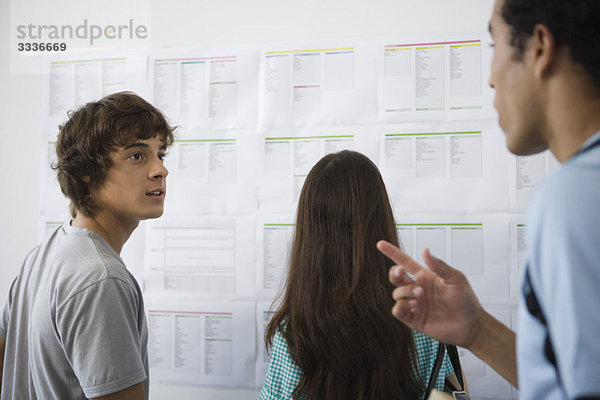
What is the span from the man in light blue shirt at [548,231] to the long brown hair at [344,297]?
12.4 inches

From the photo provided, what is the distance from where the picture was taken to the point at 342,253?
108cm

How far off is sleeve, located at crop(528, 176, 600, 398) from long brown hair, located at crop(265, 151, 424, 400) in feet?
2.07

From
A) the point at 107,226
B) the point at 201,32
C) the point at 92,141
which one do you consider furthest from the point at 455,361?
the point at 201,32

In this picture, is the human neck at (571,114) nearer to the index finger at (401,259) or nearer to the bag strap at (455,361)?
the index finger at (401,259)

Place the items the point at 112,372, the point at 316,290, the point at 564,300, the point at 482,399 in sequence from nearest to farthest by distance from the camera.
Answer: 1. the point at 564,300
2. the point at 112,372
3. the point at 316,290
4. the point at 482,399

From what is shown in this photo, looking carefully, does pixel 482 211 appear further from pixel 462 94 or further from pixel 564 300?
pixel 564 300

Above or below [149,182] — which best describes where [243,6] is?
above

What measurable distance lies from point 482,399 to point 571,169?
3.82 ft

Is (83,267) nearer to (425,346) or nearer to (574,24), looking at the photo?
(425,346)

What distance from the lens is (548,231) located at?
41 cm

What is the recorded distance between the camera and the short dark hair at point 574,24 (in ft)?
1.57

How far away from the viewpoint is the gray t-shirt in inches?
37.3

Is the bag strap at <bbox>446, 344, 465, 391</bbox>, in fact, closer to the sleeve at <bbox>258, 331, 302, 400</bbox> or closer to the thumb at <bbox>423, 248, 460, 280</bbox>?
the sleeve at <bbox>258, 331, 302, 400</bbox>

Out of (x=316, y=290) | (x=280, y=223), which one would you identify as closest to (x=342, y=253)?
(x=316, y=290)
